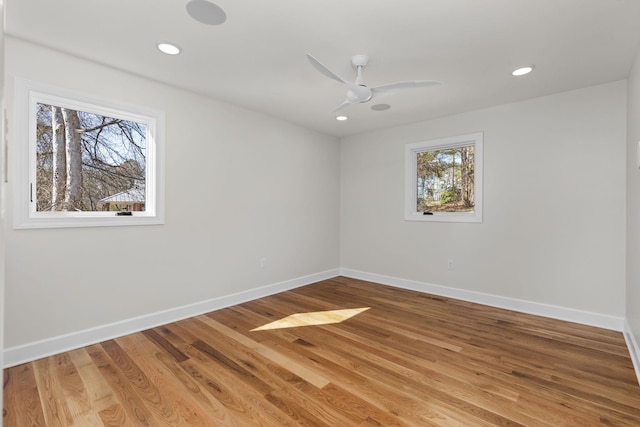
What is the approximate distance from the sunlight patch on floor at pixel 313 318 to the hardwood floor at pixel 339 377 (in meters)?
0.05

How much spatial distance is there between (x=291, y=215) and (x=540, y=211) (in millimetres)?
3018

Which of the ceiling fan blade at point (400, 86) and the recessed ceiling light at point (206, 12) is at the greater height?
the recessed ceiling light at point (206, 12)

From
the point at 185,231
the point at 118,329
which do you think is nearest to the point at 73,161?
the point at 185,231

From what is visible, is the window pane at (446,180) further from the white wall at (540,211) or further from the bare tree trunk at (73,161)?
the bare tree trunk at (73,161)

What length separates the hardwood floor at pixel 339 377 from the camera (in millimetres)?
1782

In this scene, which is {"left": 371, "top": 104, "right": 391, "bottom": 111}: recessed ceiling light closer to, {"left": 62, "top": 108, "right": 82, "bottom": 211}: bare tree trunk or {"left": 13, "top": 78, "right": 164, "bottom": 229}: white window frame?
{"left": 13, "top": 78, "right": 164, "bottom": 229}: white window frame

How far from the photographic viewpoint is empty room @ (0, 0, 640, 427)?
1957 mm

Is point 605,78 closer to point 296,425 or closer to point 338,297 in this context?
point 338,297

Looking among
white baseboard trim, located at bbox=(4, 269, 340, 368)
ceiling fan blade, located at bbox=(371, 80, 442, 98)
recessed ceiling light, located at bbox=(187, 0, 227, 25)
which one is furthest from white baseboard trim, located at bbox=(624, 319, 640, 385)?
recessed ceiling light, located at bbox=(187, 0, 227, 25)

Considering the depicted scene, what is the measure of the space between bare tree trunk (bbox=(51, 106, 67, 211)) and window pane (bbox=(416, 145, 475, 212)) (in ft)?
13.2

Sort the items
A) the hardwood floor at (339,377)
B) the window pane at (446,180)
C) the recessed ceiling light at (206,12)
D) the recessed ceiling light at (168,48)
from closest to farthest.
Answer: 1. the hardwood floor at (339,377)
2. the recessed ceiling light at (206,12)
3. the recessed ceiling light at (168,48)
4. the window pane at (446,180)

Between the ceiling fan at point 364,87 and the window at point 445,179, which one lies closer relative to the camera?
the ceiling fan at point 364,87

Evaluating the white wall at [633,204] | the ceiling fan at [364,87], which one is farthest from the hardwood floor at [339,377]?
the ceiling fan at [364,87]

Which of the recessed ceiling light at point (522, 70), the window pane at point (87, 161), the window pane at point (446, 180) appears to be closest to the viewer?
the window pane at point (87, 161)
